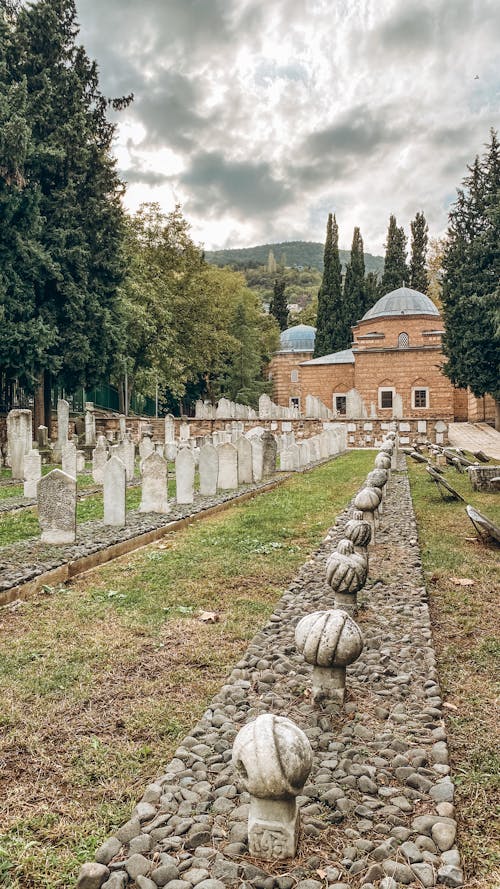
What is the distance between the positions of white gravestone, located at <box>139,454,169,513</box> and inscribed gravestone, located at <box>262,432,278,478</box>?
5909mm

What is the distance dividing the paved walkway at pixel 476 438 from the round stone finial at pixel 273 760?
2242cm

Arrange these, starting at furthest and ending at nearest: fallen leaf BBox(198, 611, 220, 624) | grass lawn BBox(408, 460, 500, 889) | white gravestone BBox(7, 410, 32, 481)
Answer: white gravestone BBox(7, 410, 32, 481)
fallen leaf BBox(198, 611, 220, 624)
grass lawn BBox(408, 460, 500, 889)

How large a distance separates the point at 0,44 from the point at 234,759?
22861 millimetres

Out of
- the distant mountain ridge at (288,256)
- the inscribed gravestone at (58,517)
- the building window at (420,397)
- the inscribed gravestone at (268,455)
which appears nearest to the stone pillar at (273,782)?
the inscribed gravestone at (58,517)

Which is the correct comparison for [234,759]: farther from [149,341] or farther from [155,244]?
[155,244]

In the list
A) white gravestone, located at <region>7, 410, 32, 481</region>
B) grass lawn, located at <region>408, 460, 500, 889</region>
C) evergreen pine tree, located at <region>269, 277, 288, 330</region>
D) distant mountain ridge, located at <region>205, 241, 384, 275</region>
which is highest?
distant mountain ridge, located at <region>205, 241, 384, 275</region>

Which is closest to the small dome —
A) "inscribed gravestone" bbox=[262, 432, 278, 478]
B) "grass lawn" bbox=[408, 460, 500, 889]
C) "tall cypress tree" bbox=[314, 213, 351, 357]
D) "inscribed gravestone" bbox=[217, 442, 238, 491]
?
"tall cypress tree" bbox=[314, 213, 351, 357]

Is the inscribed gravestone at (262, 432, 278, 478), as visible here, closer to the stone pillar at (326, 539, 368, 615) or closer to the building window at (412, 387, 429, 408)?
the stone pillar at (326, 539, 368, 615)

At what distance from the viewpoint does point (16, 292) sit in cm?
1906

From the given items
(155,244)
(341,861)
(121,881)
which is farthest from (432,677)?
(155,244)

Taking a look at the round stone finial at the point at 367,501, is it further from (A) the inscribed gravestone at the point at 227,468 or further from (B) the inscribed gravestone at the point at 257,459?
(B) the inscribed gravestone at the point at 257,459

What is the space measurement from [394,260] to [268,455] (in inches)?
1481

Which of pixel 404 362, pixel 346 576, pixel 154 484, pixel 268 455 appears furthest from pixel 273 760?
pixel 404 362

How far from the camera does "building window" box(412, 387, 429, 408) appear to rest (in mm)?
39666
